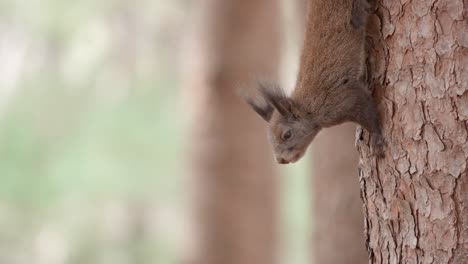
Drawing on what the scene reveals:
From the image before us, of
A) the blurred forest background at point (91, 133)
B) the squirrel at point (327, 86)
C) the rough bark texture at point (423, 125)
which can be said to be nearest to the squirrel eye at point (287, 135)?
the squirrel at point (327, 86)

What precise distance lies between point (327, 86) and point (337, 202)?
1675mm

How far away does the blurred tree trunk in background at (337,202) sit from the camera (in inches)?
170

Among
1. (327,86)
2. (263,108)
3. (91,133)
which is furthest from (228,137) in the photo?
(91,133)

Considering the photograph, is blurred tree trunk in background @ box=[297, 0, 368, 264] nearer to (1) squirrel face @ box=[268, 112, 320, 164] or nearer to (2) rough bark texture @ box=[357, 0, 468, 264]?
(1) squirrel face @ box=[268, 112, 320, 164]

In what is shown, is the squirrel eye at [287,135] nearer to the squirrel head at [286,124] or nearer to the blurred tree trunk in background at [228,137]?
the squirrel head at [286,124]

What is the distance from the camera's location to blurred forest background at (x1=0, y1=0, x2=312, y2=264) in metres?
9.72

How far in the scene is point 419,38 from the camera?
2.53m

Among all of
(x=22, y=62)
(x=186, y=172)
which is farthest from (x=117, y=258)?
(x=186, y=172)

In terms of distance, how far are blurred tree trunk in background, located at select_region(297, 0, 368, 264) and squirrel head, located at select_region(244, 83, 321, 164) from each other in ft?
4.41

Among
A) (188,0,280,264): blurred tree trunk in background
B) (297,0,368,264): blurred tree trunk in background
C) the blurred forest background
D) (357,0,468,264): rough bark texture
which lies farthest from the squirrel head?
the blurred forest background

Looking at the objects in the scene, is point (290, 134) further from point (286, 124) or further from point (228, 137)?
point (228, 137)

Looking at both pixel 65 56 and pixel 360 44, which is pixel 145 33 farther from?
pixel 360 44

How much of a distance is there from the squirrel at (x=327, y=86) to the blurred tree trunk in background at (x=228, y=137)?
2.91 m

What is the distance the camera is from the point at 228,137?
19.7 feet
